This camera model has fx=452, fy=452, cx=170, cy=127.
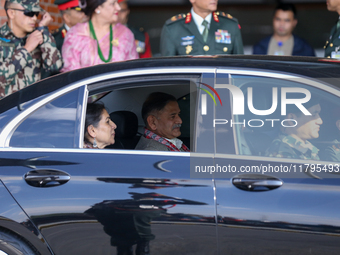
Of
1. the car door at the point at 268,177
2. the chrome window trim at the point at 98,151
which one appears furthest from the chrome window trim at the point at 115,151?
the car door at the point at 268,177

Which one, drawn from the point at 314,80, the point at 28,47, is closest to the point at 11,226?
the point at 314,80

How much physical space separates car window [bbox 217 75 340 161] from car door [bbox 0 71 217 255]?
0.72 ft

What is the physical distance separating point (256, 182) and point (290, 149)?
271 millimetres

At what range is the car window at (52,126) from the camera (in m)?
2.32

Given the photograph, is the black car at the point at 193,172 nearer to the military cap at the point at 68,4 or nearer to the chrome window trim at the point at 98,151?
the chrome window trim at the point at 98,151

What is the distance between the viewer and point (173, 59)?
2457 mm

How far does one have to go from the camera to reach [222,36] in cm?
459

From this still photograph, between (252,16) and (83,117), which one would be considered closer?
(83,117)

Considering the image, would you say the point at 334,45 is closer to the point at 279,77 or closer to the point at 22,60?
the point at 279,77

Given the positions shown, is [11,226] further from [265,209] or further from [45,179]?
[265,209]

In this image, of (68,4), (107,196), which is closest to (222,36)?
(68,4)

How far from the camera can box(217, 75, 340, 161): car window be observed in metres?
2.21

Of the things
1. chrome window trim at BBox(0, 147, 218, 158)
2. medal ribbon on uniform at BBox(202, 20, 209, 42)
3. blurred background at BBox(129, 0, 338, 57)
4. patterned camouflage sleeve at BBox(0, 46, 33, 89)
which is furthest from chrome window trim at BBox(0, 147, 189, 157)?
blurred background at BBox(129, 0, 338, 57)

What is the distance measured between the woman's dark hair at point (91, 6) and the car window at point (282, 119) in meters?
2.62
